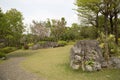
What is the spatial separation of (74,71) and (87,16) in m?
16.9

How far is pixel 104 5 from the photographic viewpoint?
2080 cm

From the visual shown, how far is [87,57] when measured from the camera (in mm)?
Result: 10742

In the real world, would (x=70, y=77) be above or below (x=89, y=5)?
below

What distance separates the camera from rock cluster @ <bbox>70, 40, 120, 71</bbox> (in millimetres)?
10214

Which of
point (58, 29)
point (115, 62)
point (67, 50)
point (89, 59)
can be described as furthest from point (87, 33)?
point (89, 59)

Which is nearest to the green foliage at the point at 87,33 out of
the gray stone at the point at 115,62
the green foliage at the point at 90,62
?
the gray stone at the point at 115,62

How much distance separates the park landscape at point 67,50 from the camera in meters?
9.90

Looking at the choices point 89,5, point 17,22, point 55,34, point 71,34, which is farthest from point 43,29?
point 89,5

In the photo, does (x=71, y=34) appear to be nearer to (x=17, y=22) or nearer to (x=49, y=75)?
(x=17, y=22)

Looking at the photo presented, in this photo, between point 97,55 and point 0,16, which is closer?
point 97,55

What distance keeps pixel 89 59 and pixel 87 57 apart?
0.26m

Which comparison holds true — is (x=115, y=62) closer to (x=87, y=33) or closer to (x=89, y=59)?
(x=89, y=59)

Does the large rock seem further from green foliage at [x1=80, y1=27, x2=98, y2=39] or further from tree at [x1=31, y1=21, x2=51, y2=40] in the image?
tree at [x1=31, y1=21, x2=51, y2=40]

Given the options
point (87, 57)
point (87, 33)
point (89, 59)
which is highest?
point (87, 33)
